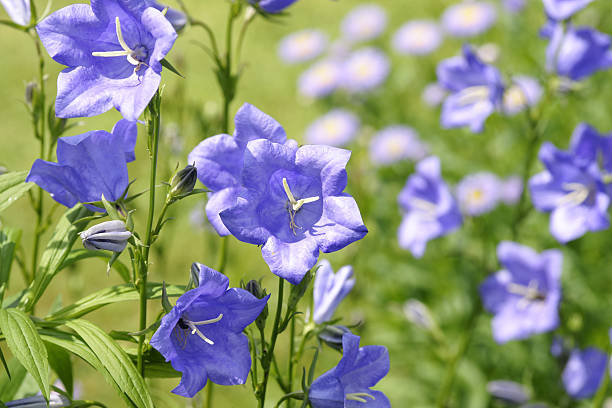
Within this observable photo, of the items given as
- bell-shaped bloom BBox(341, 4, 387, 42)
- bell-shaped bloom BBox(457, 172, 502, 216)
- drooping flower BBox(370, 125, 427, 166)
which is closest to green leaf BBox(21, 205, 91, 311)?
bell-shaped bloom BBox(457, 172, 502, 216)

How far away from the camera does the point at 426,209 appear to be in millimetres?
3170

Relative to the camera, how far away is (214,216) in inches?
60.5

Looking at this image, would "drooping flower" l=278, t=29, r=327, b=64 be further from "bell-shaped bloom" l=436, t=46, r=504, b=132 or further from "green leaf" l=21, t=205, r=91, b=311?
"green leaf" l=21, t=205, r=91, b=311

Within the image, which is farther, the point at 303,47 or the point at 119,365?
the point at 303,47

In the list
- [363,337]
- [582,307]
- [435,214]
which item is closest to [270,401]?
[363,337]

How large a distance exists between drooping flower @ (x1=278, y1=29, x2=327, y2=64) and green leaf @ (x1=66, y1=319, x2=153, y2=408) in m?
4.75

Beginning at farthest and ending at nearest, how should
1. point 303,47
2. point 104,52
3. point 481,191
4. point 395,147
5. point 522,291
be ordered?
point 303,47
point 395,147
point 481,191
point 522,291
point 104,52

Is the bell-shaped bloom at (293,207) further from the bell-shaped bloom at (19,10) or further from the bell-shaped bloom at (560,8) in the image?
the bell-shaped bloom at (560,8)

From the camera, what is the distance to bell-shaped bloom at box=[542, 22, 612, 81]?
258 cm

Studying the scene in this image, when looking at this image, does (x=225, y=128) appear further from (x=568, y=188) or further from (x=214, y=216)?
(x=568, y=188)

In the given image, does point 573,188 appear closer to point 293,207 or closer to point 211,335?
point 293,207

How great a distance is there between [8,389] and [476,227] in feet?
8.89

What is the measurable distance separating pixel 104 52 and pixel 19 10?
0.60 metres

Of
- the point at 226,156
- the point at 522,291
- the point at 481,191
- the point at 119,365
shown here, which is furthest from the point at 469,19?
the point at 119,365
